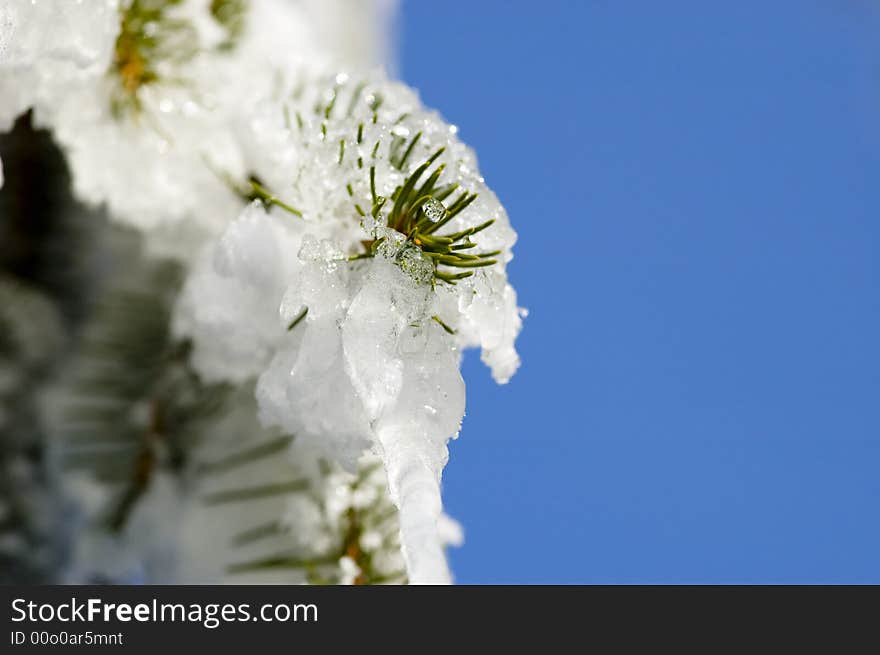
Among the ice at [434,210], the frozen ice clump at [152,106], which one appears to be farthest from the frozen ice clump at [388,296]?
the frozen ice clump at [152,106]

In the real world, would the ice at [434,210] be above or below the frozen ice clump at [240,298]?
below

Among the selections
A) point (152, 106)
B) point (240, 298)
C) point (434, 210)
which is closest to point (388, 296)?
point (434, 210)

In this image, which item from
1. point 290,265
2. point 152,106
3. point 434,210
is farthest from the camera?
point 152,106

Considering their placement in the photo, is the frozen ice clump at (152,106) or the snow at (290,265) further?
the frozen ice clump at (152,106)

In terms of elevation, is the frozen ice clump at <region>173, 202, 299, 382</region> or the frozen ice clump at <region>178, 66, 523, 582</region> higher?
the frozen ice clump at <region>173, 202, 299, 382</region>

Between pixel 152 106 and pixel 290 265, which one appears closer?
pixel 290 265

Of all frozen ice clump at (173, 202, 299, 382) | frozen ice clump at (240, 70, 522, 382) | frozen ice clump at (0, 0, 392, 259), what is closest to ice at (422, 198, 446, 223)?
frozen ice clump at (240, 70, 522, 382)

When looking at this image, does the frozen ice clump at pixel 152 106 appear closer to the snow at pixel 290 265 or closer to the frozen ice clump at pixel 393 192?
the snow at pixel 290 265

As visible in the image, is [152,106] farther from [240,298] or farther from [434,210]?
[434,210]

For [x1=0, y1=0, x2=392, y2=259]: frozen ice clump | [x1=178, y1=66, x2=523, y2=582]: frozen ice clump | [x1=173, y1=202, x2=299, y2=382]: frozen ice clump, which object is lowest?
[x1=178, y1=66, x2=523, y2=582]: frozen ice clump

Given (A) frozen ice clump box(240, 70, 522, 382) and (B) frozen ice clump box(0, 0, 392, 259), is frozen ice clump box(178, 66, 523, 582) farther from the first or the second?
(B) frozen ice clump box(0, 0, 392, 259)

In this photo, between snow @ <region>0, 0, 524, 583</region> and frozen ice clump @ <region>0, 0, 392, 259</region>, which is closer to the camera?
snow @ <region>0, 0, 524, 583</region>
